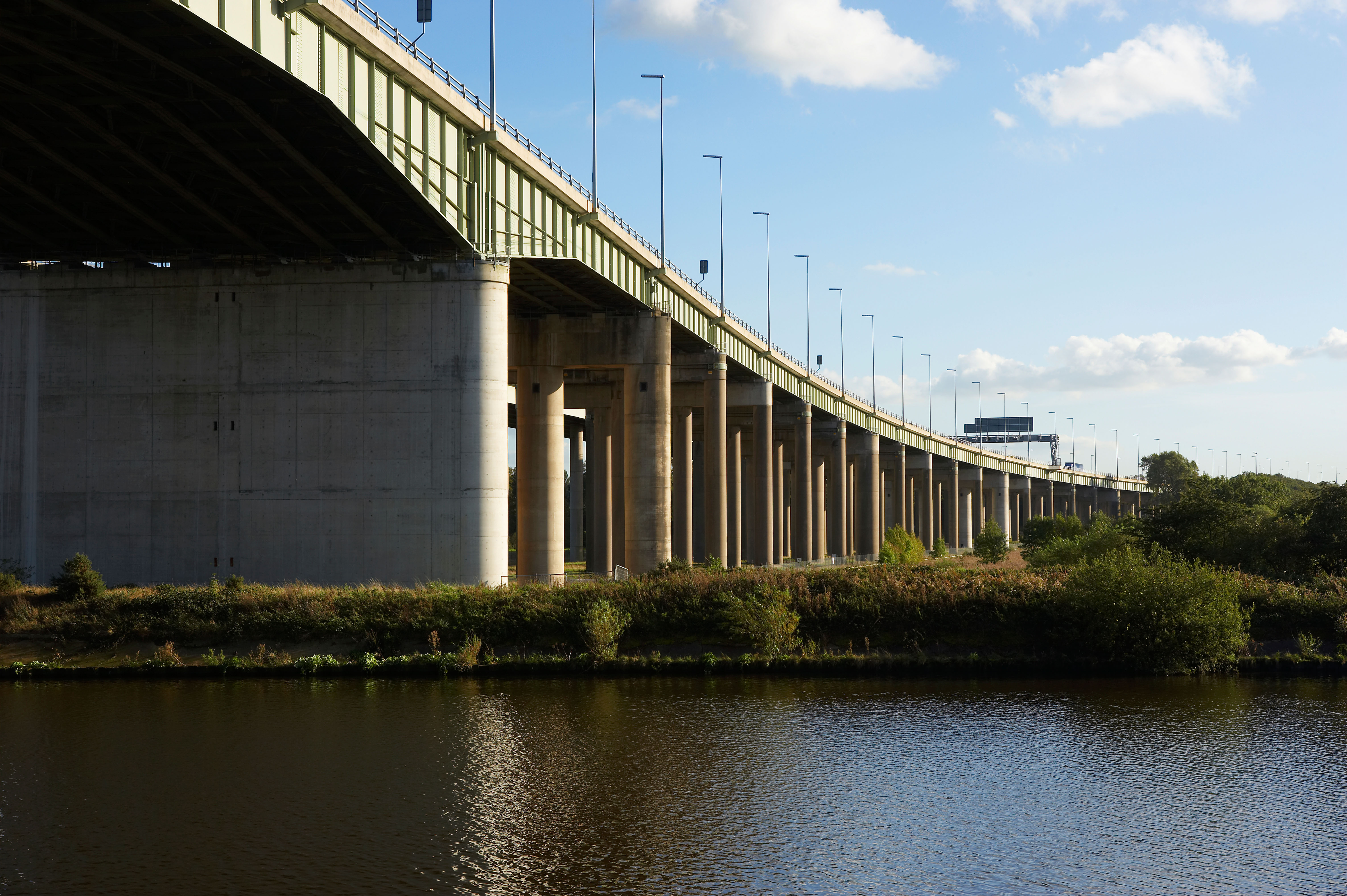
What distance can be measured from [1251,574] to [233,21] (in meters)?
38.3

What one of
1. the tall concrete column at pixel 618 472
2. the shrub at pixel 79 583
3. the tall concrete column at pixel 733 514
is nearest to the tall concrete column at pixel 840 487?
the tall concrete column at pixel 733 514

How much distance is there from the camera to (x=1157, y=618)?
33406mm

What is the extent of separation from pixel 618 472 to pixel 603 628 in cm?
5963

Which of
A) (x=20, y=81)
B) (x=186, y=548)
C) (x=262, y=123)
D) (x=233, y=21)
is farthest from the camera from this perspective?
(x=186, y=548)

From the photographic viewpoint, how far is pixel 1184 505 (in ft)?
166

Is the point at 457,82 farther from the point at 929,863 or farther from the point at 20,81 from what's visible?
the point at 929,863

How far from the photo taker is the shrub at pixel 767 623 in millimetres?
35781

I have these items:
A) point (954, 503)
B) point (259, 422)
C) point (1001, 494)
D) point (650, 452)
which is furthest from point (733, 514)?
point (1001, 494)

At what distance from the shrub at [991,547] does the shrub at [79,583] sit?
5597 centimetres

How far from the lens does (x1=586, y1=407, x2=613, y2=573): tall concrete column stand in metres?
84.4

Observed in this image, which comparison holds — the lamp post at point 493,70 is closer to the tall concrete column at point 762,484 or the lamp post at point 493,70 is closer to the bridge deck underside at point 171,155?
the bridge deck underside at point 171,155

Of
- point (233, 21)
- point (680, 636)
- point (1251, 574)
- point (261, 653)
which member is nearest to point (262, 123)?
point (233, 21)

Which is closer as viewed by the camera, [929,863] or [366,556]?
[929,863]

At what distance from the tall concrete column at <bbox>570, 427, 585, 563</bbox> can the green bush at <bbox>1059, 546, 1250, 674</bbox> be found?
242 ft
